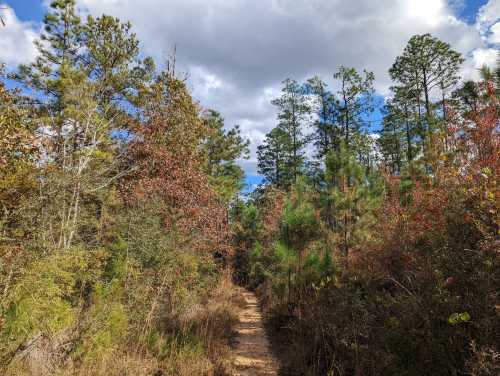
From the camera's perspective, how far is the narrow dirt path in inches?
242

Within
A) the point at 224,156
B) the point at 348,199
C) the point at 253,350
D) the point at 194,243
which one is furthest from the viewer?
the point at 224,156

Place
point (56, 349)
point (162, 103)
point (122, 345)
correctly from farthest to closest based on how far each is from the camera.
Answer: point (162, 103) < point (122, 345) < point (56, 349)

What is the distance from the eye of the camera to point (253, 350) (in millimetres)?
7469

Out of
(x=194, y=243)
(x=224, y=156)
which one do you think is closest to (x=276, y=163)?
(x=224, y=156)

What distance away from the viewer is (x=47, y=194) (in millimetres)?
6871

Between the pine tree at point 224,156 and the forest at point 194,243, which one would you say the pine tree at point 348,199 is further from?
the pine tree at point 224,156

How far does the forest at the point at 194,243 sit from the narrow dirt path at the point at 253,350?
0.24 meters

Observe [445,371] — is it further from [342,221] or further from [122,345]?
[342,221]

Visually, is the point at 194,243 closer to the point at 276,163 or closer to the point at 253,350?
the point at 253,350

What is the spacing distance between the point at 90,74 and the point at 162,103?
3.62 m

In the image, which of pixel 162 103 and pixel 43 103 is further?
pixel 162 103

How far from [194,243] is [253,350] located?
4157 mm

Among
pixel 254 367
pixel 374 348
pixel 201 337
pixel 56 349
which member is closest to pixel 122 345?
pixel 56 349

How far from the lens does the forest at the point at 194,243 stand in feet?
11.6
